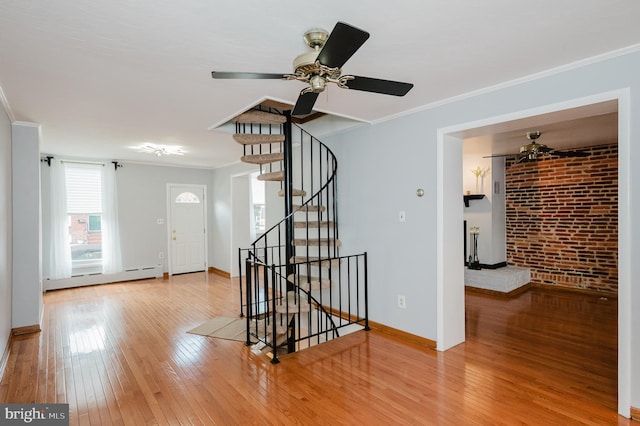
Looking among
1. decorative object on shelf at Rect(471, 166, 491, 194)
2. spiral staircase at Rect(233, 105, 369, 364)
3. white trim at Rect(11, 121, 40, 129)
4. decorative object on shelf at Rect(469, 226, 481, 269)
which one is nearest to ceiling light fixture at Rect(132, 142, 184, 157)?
white trim at Rect(11, 121, 40, 129)

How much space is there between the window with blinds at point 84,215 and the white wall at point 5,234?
9.06 feet

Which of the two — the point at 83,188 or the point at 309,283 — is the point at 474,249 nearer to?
the point at 309,283

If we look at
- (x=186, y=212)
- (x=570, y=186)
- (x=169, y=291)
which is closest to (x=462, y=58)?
(x=570, y=186)

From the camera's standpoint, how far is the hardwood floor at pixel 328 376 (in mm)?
2289

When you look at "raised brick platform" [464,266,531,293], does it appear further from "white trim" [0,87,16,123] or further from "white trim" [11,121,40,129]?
"white trim" [11,121,40,129]

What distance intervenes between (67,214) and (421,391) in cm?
662

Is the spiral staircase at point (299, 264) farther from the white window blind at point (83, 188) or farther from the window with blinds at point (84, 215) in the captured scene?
the white window blind at point (83, 188)

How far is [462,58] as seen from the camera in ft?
7.60

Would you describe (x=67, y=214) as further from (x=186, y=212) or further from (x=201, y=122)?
(x=201, y=122)

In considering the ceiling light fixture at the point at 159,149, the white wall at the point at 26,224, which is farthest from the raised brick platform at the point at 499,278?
the white wall at the point at 26,224

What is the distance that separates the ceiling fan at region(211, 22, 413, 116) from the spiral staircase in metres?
1.61

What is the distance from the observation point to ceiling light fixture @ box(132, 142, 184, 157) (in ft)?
17.1

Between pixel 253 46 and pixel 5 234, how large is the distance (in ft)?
10.6

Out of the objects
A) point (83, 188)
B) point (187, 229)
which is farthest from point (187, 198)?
point (83, 188)
